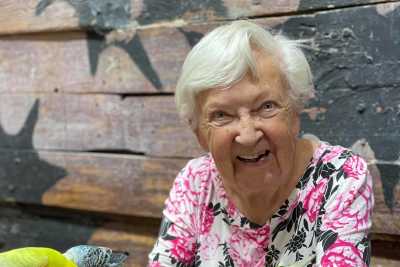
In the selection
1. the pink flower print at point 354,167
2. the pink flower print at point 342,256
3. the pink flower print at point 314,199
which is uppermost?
the pink flower print at point 354,167

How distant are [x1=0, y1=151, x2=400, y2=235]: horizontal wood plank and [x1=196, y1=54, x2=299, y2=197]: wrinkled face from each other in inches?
20.9

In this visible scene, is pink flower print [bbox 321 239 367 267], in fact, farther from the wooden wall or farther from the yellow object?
the yellow object

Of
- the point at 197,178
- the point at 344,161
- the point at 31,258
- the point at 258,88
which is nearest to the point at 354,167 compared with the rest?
the point at 344,161

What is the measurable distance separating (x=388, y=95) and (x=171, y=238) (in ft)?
1.93

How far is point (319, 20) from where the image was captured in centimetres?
145

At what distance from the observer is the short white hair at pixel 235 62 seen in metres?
1.11

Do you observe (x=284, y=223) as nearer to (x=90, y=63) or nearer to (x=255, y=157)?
(x=255, y=157)

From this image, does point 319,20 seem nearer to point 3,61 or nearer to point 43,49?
point 43,49

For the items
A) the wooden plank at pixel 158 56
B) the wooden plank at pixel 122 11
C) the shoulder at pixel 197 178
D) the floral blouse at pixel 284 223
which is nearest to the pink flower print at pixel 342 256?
the floral blouse at pixel 284 223

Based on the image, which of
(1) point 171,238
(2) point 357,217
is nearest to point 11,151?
(1) point 171,238

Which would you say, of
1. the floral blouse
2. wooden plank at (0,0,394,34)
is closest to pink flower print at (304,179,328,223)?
the floral blouse

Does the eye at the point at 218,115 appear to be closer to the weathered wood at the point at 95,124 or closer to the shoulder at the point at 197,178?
the shoulder at the point at 197,178

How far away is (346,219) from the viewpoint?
1119mm

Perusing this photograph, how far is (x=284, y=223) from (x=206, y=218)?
0.17 m
